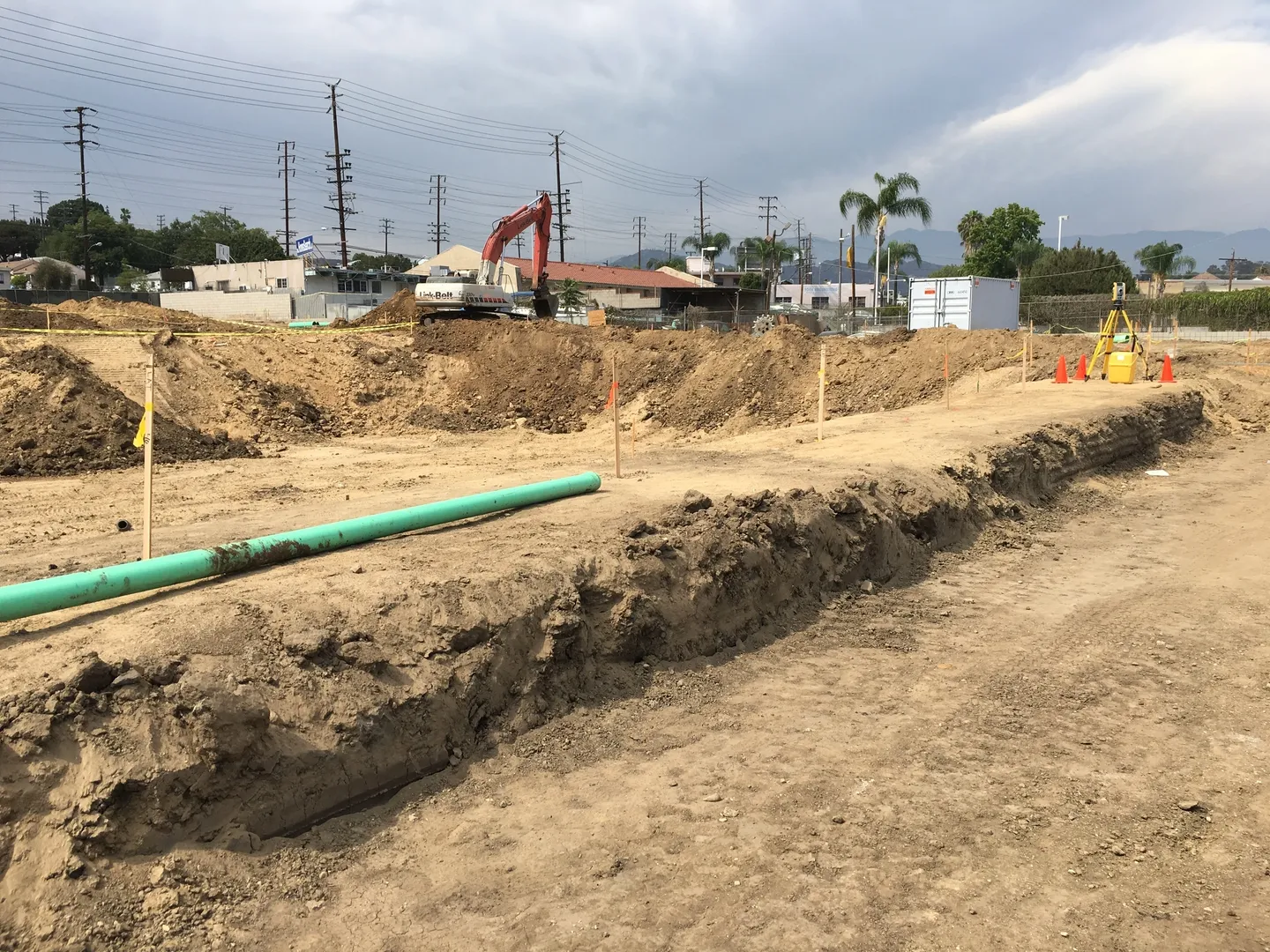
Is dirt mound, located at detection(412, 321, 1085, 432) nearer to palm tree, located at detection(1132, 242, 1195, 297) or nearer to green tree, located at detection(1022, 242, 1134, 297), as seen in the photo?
green tree, located at detection(1022, 242, 1134, 297)

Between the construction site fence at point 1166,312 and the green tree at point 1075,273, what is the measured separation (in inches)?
600

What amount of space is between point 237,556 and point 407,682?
185 cm

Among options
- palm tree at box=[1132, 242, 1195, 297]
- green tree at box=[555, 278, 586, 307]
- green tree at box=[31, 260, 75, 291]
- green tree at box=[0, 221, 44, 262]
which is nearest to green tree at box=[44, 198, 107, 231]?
green tree at box=[0, 221, 44, 262]

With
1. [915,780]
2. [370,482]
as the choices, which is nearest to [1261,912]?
[915,780]

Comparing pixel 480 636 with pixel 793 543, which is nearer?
pixel 480 636

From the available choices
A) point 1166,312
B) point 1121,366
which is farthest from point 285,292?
point 1166,312

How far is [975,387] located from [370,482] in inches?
Result: 692

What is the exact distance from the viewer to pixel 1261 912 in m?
4.48

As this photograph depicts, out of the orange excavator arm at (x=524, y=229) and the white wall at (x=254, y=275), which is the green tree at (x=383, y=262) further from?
the orange excavator arm at (x=524, y=229)

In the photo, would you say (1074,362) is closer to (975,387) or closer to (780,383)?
(975,387)

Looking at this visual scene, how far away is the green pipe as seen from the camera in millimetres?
5645

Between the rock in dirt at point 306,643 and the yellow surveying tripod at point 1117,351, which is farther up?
the yellow surveying tripod at point 1117,351

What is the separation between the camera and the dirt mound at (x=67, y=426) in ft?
49.1

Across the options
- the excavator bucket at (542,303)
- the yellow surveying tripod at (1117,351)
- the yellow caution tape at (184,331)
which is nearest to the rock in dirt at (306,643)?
the yellow caution tape at (184,331)
